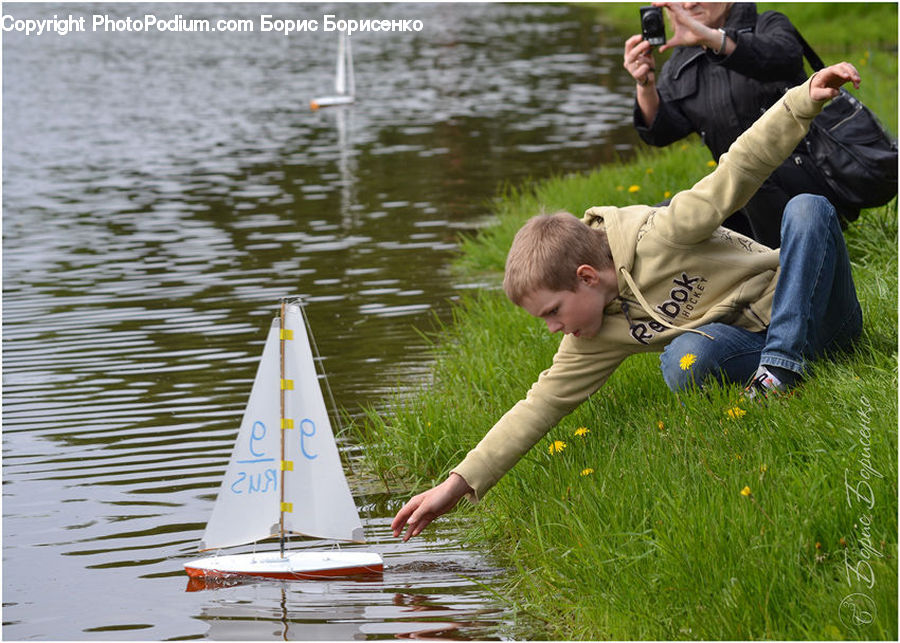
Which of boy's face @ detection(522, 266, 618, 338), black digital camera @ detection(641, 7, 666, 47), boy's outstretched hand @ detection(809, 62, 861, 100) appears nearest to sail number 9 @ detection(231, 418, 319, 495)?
boy's face @ detection(522, 266, 618, 338)

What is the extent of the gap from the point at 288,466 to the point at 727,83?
9.03ft

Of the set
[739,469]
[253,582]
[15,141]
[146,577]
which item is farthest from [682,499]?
[15,141]

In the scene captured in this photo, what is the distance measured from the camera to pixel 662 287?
4.36 m

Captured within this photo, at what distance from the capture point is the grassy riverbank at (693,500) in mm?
3271

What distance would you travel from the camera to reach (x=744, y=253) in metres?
4.46

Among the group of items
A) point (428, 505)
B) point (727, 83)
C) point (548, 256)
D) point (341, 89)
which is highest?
point (727, 83)

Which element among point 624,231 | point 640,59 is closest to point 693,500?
point 624,231

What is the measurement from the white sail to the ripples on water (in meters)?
0.22

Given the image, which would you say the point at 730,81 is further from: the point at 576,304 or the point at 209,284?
the point at 209,284

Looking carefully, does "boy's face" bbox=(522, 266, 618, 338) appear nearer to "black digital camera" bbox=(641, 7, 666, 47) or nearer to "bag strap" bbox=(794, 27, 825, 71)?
"black digital camera" bbox=(641, 7, 666, 47)

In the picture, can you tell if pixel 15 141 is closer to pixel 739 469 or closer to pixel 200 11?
pixel 739 469

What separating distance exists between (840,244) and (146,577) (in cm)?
277

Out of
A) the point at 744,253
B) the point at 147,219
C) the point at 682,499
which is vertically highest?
the point at 744,253

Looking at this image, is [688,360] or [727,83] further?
[727,83]
